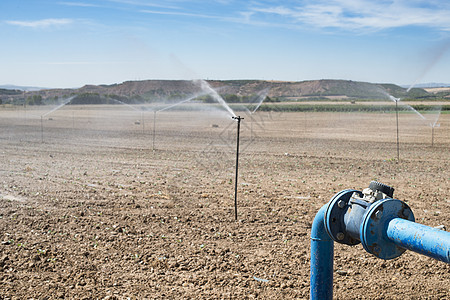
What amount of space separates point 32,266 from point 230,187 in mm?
5442

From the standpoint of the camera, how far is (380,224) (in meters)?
1.93

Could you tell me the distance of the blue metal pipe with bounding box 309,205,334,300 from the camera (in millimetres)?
2465

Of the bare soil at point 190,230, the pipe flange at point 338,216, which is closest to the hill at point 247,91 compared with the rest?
the bare soil at point 190,230

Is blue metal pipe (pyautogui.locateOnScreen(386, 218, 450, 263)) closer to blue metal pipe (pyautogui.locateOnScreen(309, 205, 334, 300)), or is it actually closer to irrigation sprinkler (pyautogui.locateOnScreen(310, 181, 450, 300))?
irrigation sprinkler (pyautogui.locateOnScreen(310, 181, 450, 300))

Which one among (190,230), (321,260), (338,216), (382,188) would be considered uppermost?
(382,188)

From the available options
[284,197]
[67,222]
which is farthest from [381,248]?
[284,197]

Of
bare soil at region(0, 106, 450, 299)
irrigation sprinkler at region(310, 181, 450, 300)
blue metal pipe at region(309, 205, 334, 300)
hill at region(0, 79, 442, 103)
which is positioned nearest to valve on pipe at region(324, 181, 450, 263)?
irrigation sprinkler at region(310, 181, 450, 300)

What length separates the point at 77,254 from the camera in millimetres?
5723

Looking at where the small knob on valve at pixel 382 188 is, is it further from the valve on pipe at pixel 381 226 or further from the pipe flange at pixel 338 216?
the pipe flange at pixel 338 216

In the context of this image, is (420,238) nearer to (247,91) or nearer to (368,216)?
(368,216)

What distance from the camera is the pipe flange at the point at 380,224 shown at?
75.3 inches

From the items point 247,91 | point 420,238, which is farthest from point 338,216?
point 247,91

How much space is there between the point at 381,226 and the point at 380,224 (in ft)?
0.04

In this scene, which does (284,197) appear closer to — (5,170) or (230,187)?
(230,187)
